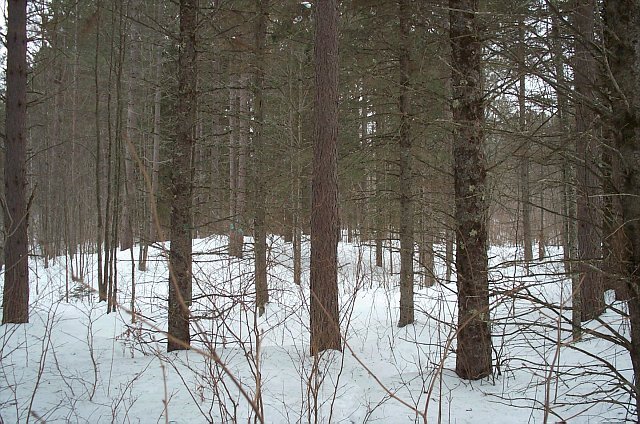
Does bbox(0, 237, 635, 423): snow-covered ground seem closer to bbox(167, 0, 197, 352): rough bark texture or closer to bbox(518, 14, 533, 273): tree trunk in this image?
bbox(167, 0, 197, 352): rough bark texture

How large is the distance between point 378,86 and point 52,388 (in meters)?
7.78

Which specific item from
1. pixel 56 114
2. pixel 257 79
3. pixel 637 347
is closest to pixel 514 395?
pixel 637 347

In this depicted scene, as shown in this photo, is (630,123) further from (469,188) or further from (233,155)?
(233,155)

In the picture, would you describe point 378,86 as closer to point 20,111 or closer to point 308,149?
point 308,149

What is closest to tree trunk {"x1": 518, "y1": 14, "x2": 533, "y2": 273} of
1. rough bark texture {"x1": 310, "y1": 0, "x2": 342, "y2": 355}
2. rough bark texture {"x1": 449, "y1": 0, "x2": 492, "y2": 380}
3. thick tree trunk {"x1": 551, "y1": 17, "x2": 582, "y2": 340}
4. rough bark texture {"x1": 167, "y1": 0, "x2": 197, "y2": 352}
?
thick tree trunk {"x1": 551, "y1": 17, "x2": 582, "y2": 340}

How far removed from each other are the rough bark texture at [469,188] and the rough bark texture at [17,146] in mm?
7265

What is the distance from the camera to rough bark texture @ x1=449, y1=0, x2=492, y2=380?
173 inches

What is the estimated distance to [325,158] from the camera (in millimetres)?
5684

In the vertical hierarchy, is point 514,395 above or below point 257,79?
below

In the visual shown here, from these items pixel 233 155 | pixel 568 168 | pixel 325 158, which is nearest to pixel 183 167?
pixel 325 158

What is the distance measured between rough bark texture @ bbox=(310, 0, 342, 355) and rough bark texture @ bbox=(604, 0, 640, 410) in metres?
3.45

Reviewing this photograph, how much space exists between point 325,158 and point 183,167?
200cm

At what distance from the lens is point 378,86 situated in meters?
8.98

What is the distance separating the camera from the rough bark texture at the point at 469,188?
14.4ft
